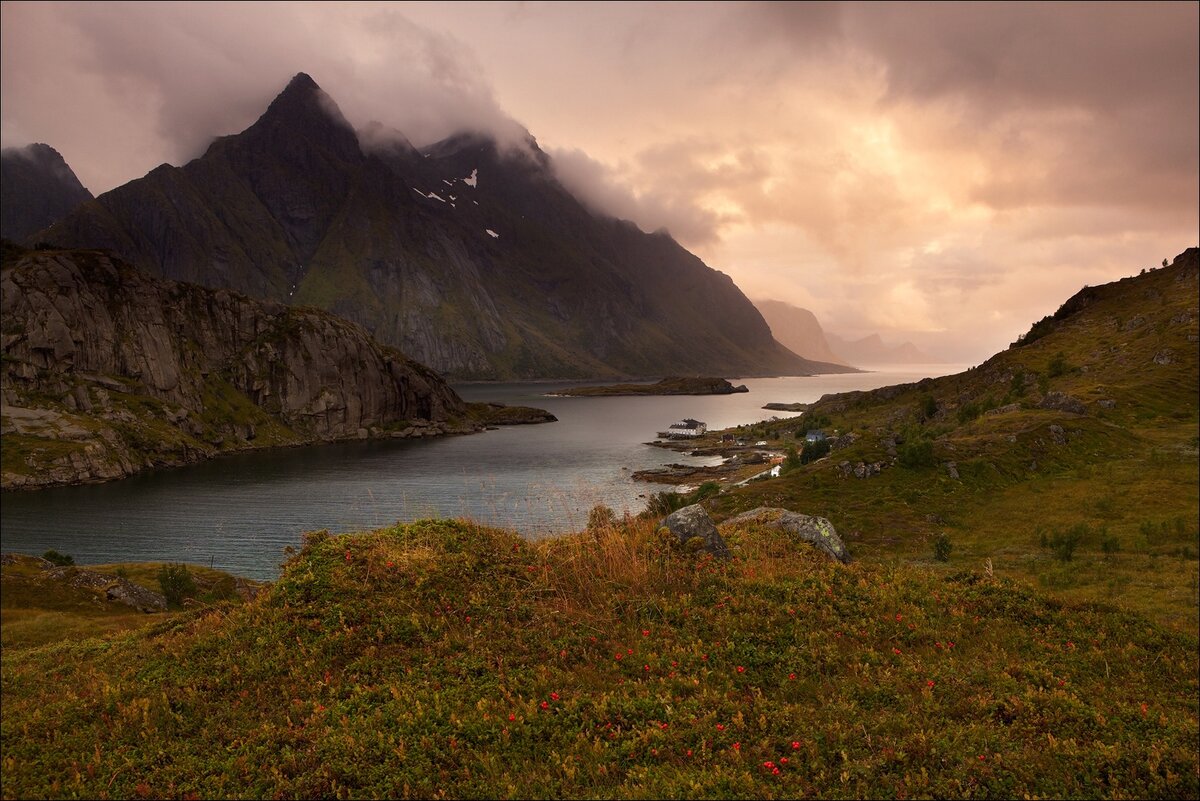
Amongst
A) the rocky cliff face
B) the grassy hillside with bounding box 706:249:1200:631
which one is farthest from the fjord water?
the grassy hillside with bounding box 706:249:1200:631

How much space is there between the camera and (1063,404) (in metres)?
69.8

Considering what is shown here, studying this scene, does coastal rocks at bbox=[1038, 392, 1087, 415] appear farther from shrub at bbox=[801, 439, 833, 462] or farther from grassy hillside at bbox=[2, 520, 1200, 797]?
grassy hillside at bbox=[2, 520, 1200, 797]

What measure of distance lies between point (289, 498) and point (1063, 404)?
120495 mm

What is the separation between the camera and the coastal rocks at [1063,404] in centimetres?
6788

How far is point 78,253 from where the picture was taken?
185000 mm

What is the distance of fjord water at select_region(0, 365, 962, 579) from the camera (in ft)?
271

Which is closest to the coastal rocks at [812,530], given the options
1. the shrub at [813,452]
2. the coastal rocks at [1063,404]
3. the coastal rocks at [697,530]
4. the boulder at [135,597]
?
the coastal rocks at [697,530]

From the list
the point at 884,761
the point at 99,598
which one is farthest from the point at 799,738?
the point at 99,598

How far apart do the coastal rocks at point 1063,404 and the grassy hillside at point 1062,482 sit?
0.22m

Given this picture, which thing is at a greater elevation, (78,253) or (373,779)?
(78,253)

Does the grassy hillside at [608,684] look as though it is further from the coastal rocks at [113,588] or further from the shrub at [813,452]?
the shrub at [813,452]

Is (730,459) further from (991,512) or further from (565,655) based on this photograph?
(565,655)

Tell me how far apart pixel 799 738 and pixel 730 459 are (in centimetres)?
13060

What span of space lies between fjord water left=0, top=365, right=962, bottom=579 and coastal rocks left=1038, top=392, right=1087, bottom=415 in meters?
50.3
